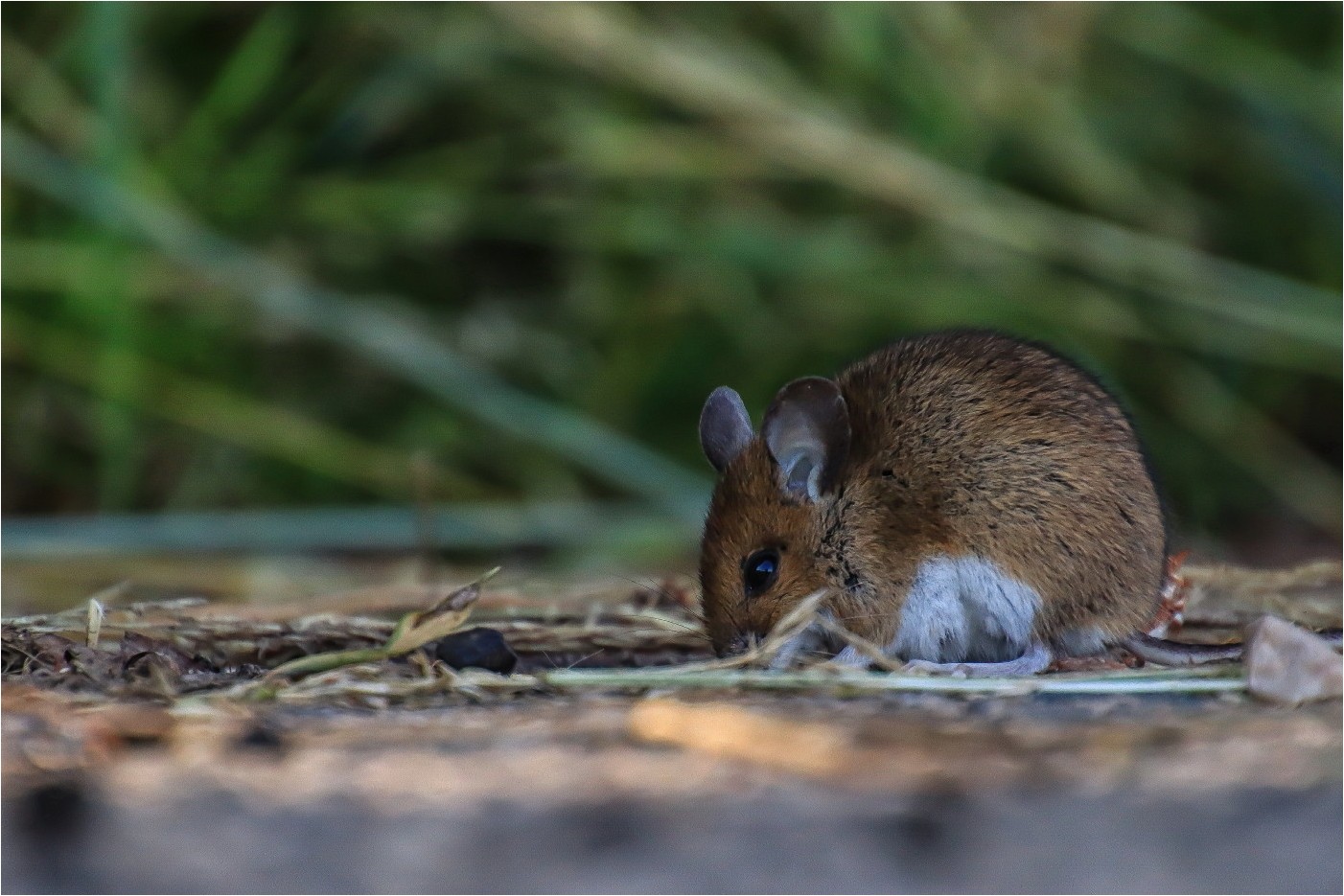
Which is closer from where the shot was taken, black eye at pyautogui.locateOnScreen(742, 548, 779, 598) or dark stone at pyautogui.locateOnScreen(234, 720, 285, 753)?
dark stone at pyautogui.locateOnScreen(234, 720, 285, 753)

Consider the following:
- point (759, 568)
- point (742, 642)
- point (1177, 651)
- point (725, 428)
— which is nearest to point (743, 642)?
point (742, 642)

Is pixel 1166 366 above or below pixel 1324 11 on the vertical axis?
below

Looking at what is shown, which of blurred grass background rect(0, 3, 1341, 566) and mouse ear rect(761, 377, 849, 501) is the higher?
blurred grass background rect(0, 3, 1341, 566)

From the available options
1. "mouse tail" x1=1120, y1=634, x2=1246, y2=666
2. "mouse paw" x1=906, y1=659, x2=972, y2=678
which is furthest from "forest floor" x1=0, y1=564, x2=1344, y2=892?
"mouse tail" x1=1120, y1=634, x2=1246, y2=666

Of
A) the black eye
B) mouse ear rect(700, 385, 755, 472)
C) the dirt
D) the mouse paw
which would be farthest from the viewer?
mouse ear rect(700, 385, 755, 472)

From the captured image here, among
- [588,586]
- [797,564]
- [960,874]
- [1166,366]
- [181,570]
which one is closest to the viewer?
[960,874]

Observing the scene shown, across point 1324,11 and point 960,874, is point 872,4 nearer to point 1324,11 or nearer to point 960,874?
point 1324,11

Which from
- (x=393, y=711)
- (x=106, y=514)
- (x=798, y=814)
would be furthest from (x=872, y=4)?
(x=798, y=814)

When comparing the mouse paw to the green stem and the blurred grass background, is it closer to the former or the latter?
the green stem
